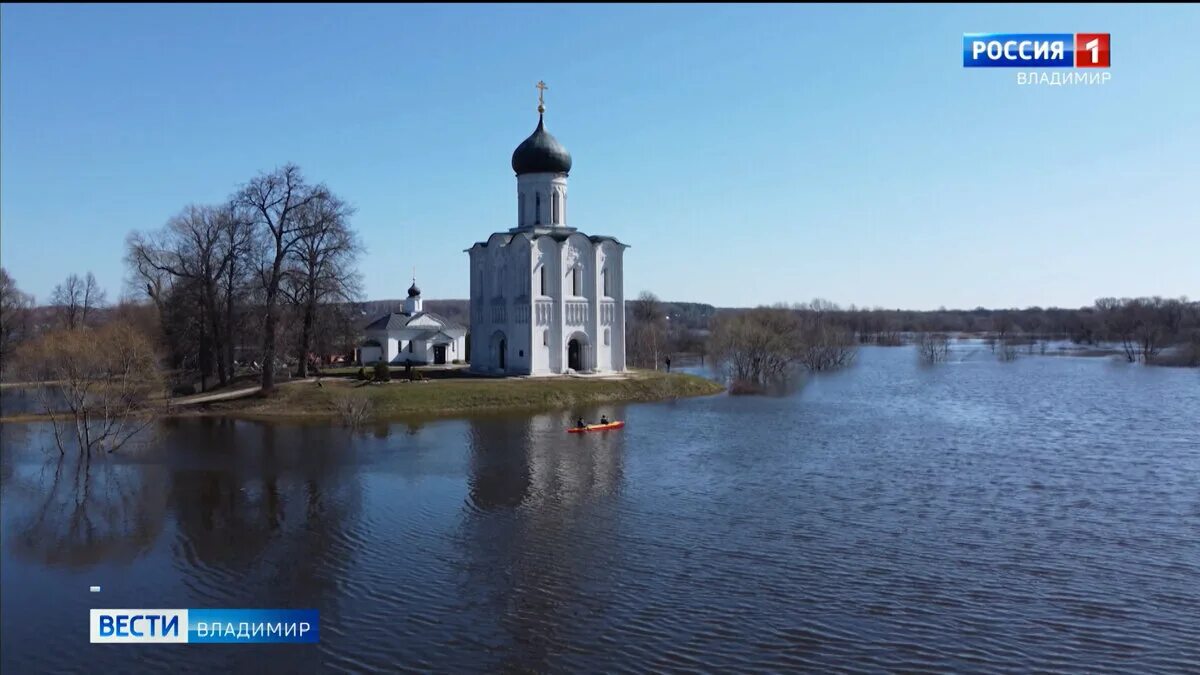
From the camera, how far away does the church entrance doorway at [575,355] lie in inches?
1444

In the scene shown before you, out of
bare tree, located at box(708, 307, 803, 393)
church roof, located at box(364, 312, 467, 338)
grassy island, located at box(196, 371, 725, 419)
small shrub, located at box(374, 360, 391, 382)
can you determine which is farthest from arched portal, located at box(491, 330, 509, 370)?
bare tree, located at box(708, 307, 803, 393)

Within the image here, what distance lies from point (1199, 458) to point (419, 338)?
32.2m

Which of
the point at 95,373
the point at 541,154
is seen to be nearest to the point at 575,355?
the point at 541,154

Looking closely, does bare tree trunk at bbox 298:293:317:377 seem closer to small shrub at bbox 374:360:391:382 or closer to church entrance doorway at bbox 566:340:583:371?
small shrub at bbox 374:360:391:382

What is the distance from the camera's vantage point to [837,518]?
46.5ft

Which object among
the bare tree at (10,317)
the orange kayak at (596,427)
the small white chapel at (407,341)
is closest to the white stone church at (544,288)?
the small white chapel at (407,341)

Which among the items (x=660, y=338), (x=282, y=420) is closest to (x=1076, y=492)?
(x=282, y=420)

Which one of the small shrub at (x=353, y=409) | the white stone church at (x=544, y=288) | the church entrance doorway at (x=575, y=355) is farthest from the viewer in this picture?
the church entrance doorway at (x=575, y=355)

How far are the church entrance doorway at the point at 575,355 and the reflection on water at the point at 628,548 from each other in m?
13.1

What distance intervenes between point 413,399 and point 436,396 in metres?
0.80

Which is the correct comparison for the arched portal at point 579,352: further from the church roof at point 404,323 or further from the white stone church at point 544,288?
the church roof at point 404,323

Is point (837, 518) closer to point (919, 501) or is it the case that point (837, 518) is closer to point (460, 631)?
point (919, 501)

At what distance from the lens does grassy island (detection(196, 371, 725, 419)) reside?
1109 inches

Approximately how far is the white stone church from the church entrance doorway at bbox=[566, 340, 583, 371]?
0.04 meters
